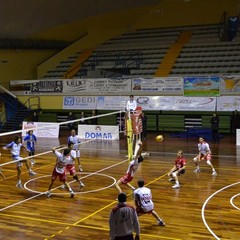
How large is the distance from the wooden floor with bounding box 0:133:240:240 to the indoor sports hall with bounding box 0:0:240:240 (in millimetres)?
43

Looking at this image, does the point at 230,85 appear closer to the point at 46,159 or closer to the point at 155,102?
the point at 155,102

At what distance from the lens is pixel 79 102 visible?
104 ft

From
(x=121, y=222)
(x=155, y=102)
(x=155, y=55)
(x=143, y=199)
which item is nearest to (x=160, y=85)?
(x=155, y=102)

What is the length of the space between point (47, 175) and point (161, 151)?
7.03 m

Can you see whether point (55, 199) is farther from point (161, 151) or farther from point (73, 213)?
point (161, 151)

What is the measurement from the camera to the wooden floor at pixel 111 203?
35.3ft

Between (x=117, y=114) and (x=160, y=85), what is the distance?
3.50m

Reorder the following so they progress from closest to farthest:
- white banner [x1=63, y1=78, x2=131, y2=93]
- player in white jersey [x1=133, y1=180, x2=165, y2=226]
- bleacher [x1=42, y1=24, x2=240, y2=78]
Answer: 1. player in white jersey [x1=133, y1=180, x2=165, y2=226]
2. white banner [x1=63, y1=78, x2=131, y2=93]
3. bleacher [x1=42, y1=24, x2=240, y2=78]

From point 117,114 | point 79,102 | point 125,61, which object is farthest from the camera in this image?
point 125,61

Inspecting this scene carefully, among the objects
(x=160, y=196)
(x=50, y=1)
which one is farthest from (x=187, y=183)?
(x=50, y=1)

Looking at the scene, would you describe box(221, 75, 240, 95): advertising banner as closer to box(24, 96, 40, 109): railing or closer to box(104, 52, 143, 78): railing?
box(104, 52, 143, 78): railing

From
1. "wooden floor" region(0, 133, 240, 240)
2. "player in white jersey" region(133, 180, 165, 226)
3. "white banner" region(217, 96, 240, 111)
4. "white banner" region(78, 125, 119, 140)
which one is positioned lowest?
"wooden floor" region(0, 133, 240, 240)

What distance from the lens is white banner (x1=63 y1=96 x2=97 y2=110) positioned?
103 ft

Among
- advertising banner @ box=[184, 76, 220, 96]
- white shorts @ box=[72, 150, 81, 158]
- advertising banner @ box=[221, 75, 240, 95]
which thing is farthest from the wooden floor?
advertising banner @ box=[184, 76, 220, 96]
